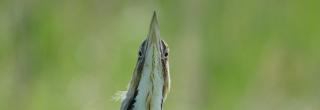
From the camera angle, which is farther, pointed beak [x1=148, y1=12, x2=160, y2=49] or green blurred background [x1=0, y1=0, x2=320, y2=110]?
green blurred background [x1=0, y1=0, x2=320, y2=110]

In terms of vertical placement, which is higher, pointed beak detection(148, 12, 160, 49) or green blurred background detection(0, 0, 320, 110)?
pointed beak detection(148, 12, 160, 49)

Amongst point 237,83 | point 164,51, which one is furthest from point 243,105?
point 164,51

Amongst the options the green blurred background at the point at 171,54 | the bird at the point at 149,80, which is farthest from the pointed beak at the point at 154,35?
the green blurred background at the point at 171,54

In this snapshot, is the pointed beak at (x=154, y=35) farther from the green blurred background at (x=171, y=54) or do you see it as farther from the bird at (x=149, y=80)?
the green blurred background at (x=171, y=54)

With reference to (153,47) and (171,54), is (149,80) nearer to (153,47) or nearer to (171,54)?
(153,47)

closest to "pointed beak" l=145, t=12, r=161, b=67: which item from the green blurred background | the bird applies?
the bird

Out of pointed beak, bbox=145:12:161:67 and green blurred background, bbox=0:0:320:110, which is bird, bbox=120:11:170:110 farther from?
green blurred background, bbox=0:0:320:110

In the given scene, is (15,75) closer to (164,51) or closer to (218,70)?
(218,70)
